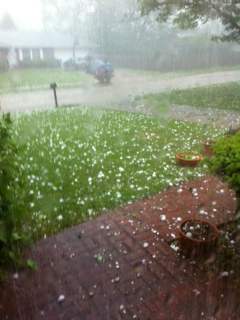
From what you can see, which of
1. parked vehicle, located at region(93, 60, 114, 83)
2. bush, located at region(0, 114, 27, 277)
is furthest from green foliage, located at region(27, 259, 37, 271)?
parked vehicle, located at region(93, 60, 114, 83)

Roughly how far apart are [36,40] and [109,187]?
12.5 ft

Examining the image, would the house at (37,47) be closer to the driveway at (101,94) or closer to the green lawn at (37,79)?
the green lawn at (37,79)

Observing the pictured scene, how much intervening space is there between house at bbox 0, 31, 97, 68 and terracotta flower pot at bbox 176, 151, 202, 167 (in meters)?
3.04

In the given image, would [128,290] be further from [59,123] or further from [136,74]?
[136,74]

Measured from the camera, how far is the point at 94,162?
3869 mm

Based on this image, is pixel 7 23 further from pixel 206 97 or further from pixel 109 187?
pixel 206 97

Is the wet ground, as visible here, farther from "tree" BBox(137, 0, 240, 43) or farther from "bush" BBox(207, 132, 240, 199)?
"tree" BBox(137, 0, 240, 43)

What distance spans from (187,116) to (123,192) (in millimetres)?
4429

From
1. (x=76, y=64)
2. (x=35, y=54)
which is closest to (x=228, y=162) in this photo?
(x=35, y=54)

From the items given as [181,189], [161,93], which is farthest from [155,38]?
[181,189]

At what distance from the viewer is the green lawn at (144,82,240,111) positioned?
8469mm

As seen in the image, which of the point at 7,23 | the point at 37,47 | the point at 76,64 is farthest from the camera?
the point at 76,64

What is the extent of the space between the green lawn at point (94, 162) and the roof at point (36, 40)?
1.49 metres

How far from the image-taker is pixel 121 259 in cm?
212
